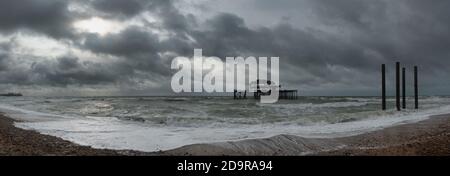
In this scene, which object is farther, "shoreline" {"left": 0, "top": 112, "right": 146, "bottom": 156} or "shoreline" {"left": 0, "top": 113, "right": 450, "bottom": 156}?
"shoreline" {"left": 0, "top": 113, "right": 450, "bottom": 156}

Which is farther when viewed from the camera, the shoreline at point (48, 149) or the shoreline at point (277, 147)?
the shoreline at point (277, 147)

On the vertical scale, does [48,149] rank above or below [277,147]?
above

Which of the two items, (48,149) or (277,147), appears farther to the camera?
(277,147)
